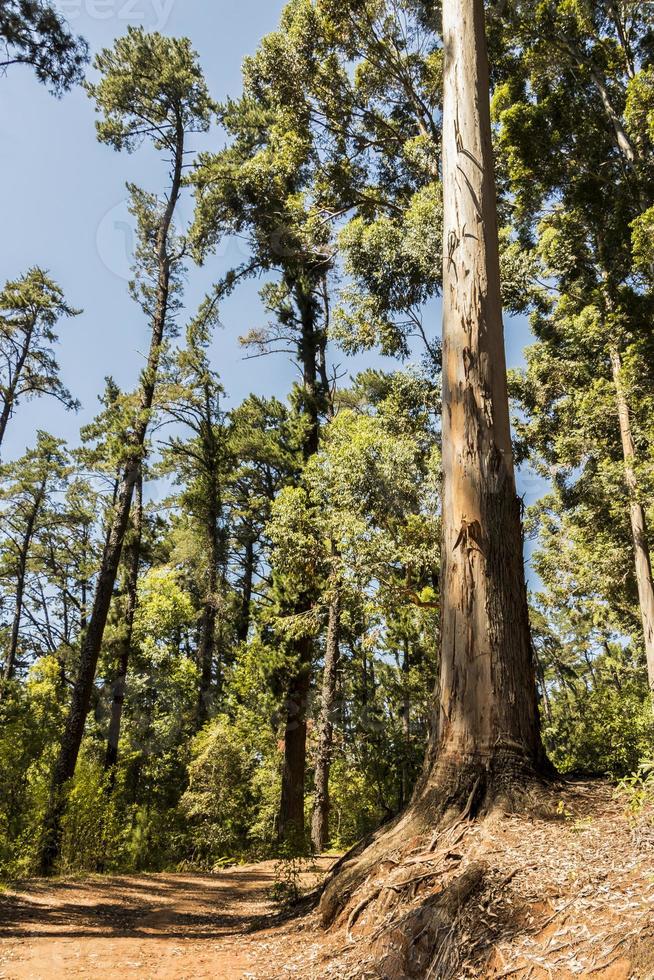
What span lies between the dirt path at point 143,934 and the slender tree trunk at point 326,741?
5693mm

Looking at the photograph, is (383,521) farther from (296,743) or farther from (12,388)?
(12,388)

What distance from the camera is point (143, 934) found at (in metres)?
4.32

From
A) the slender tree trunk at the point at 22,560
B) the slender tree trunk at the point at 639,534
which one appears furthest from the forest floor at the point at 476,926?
the slender tree trunk at the point at 22,560

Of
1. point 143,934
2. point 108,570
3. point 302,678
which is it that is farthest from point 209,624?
point 143,934

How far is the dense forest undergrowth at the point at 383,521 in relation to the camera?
3.38 meters

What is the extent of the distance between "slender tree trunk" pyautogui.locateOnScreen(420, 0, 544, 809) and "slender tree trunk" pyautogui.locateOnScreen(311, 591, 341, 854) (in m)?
8.07

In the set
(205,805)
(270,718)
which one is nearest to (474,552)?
(270,718)

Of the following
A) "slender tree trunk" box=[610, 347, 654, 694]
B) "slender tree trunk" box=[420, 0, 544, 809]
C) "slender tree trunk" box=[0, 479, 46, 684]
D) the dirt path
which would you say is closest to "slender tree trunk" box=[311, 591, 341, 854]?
the dirt path

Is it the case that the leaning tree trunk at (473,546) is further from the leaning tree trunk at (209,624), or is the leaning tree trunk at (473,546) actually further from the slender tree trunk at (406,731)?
the leaning tree trunk at (209,624)

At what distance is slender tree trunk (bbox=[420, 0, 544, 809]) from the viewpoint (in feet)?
11.8

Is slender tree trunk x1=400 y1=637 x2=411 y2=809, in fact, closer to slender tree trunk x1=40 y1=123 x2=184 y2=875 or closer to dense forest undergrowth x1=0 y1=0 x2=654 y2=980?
dense forest undergrowth x1=0 y1=0 x2=654 y2=980

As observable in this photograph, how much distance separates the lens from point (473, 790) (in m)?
3.46

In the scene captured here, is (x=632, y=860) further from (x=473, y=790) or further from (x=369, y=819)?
(x=369, y=819)

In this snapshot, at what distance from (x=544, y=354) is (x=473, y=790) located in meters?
13.0
